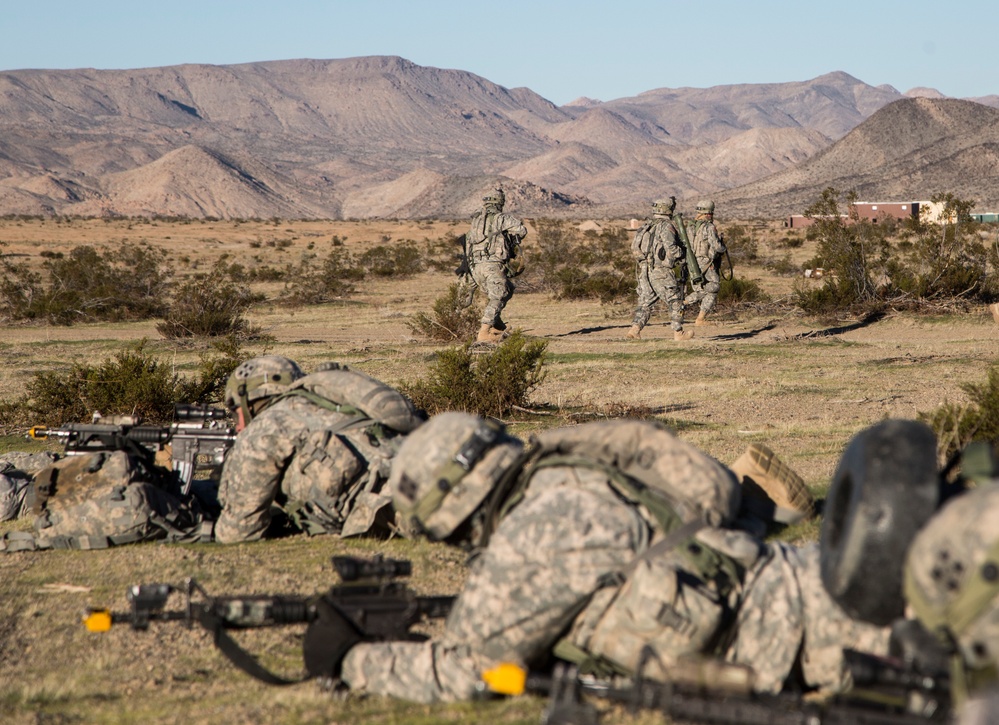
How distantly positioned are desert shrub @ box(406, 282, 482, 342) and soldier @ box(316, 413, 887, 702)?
42.9 ft

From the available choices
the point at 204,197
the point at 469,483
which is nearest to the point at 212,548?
the point at 469,483

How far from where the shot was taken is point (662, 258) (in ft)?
53.3

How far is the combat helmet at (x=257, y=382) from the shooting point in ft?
21.7

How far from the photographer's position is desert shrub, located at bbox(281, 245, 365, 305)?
25.4m

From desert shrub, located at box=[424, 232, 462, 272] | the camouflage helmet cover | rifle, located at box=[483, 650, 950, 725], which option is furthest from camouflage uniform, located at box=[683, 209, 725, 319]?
the camouflage helmet cover

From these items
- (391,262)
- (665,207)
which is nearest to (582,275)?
(665,207)

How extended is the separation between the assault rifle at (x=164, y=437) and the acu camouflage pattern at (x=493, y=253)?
9261 millimetres

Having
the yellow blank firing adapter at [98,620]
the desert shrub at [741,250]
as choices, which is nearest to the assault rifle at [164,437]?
the yellow blank firing adapter at [98,620]

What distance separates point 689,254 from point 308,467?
1143 centimetres

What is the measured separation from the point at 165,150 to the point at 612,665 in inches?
6771

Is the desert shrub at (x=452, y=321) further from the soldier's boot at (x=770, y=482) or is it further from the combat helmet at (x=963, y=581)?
the combat helmet at (x=963, y=581)

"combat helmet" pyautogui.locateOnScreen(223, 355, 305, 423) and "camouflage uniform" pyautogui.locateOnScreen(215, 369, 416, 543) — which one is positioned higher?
"combat helmet" pyautogui.locateOnScreen(223, 355, 305, 423)

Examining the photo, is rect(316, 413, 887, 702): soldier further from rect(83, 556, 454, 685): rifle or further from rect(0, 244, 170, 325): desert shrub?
rect(0, 244, 170, 325): desert shrub

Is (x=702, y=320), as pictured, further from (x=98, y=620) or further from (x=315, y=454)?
(x=98, y=620)
